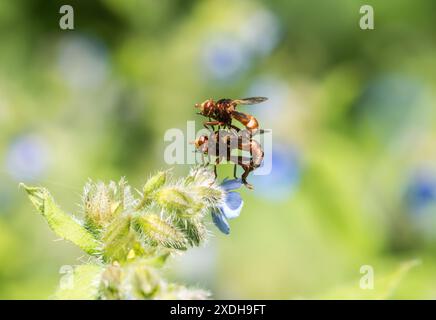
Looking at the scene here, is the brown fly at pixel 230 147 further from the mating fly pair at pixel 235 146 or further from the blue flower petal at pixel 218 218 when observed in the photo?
the blue flower petal at pixel 218 218

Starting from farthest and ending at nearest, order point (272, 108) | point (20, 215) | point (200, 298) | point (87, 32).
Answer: point (87, 32)
point (272, 108)
point (20, 215)
point (200, 298)

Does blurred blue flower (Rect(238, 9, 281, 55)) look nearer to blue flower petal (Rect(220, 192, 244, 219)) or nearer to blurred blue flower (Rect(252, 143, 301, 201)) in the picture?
blurred blue flower (Rect(252, 143, 301, 201))

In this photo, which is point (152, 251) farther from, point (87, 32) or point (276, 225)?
point (87, 32)

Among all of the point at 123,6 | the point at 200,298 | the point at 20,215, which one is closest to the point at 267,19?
the point at 123,6

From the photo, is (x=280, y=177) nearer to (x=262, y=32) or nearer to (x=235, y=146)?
(x=262, y=32)

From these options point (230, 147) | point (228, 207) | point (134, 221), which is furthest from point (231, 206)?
point (134, 221)

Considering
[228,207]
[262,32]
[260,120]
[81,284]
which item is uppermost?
[262,32]

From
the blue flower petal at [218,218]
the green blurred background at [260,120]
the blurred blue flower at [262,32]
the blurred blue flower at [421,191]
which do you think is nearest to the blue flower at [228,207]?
the blue flower petal at [218,218]
